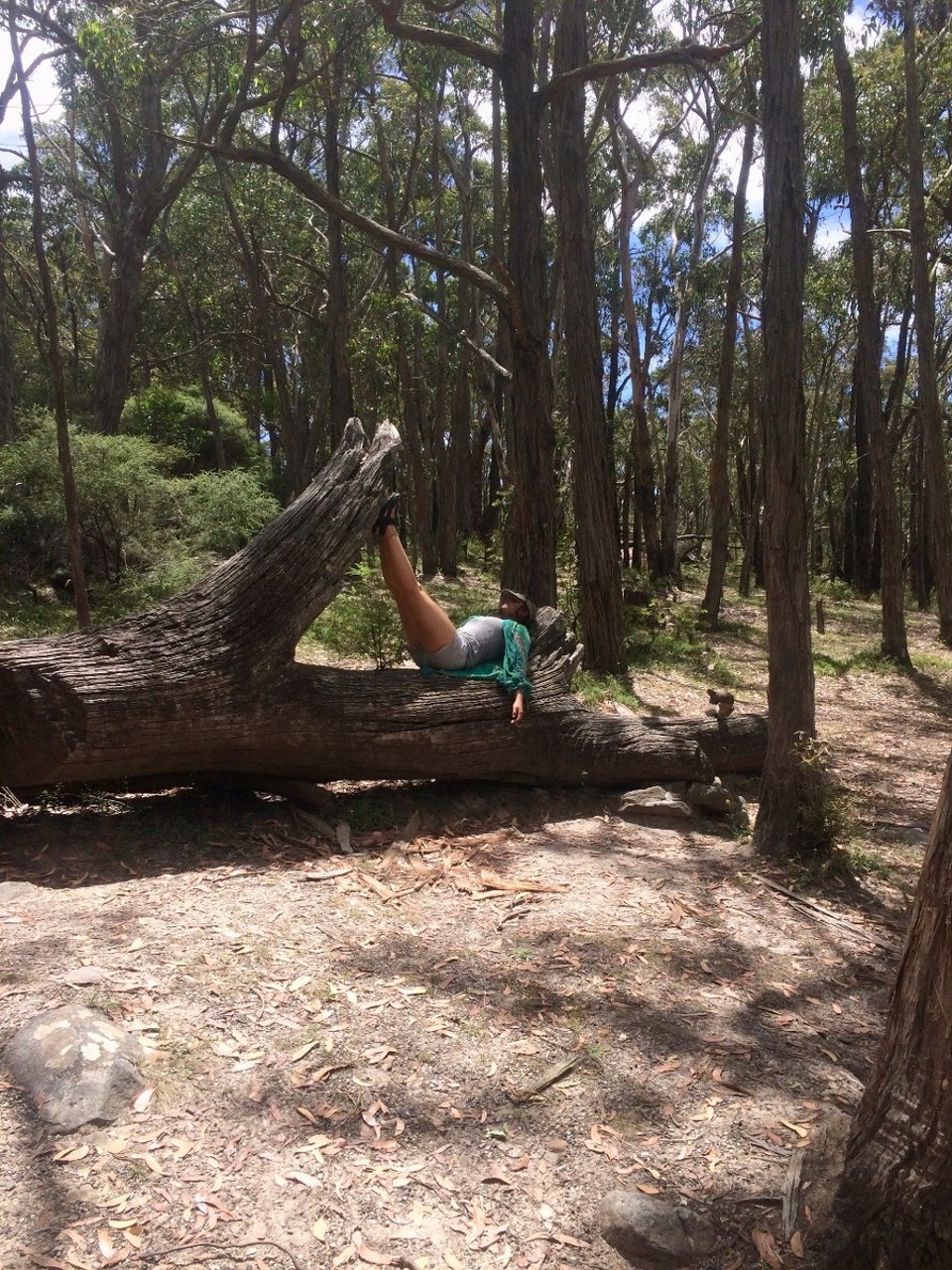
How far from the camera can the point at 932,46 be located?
1423cm

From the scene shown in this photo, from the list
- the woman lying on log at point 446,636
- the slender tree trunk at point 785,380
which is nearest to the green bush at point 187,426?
the woman lying on log at point 446,636

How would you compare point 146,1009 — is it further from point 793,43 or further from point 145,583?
point 145,583

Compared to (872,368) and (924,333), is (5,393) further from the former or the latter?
(924,333)

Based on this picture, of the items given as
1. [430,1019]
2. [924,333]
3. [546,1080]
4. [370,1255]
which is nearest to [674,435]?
[924,333]

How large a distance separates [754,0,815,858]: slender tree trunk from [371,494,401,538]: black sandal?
90.3 inches

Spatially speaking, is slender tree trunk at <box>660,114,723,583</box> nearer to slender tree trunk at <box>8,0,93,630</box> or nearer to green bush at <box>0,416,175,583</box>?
green bush at <box>0,416,175,583</box>

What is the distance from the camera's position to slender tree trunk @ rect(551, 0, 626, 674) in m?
10.4

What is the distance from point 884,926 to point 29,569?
11661mm

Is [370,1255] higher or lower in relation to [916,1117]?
lower

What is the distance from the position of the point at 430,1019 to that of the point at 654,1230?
1.28 meters

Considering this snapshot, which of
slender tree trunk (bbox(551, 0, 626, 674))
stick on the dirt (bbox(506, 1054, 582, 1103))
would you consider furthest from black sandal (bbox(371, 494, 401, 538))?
slender tree trunk (bbox(551, 0, 626, 674))

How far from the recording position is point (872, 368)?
1419 centimetres

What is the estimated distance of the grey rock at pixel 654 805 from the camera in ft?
21.9

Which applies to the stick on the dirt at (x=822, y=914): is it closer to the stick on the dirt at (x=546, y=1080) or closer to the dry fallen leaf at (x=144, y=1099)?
the stick on the dirt at (x=546, y=1080)
